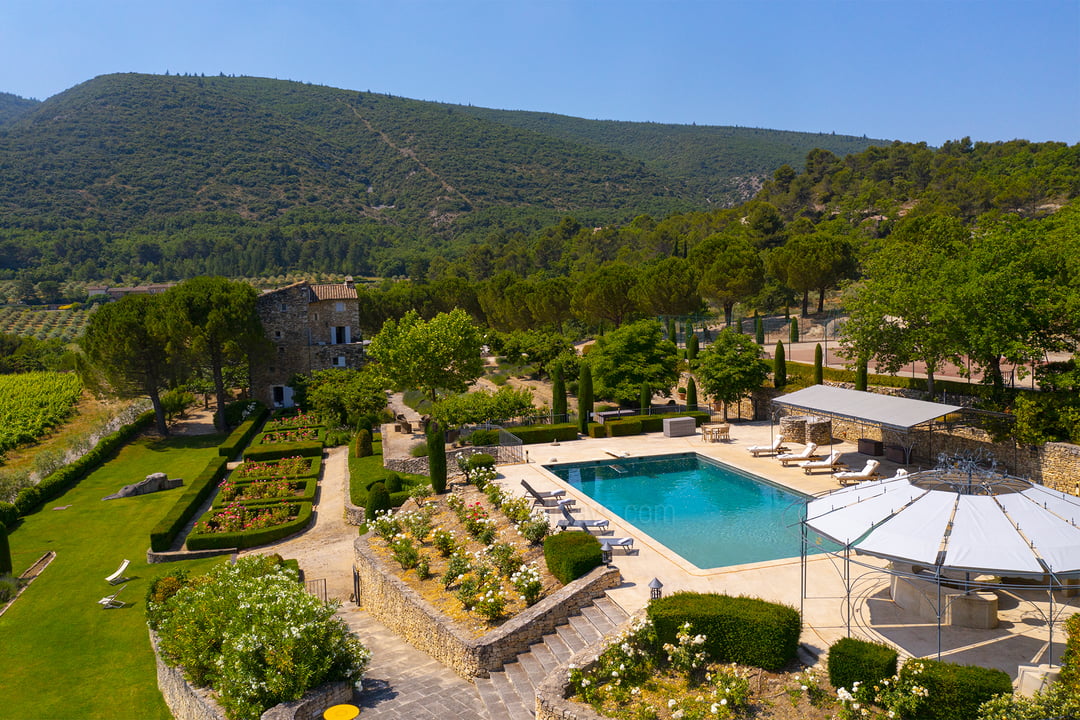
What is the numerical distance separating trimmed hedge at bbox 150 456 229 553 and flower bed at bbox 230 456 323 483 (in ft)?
2.58

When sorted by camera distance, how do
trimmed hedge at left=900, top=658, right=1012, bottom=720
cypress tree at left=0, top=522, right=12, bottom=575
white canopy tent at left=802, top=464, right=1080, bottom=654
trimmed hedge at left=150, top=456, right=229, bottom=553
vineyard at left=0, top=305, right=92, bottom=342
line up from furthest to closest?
1. vineyard at left=0, top=305, right=92, bottom=342
2. trimmed hedge at left=150, top=456, right=229, bottom=553
3. cypress tree at left=0, top=522, right=12, bottom=575
4. white canopy tent at left=802, top=464, right=1080, bottom=654
5. trimmed hedge at left=900, top=658, right=1012, bottom=720

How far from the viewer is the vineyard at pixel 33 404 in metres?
39.4

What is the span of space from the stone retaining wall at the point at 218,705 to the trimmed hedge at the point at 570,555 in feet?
14.9

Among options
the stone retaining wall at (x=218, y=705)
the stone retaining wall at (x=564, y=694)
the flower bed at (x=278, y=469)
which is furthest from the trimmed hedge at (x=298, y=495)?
the stone retaining wall at (x=564, y=694)

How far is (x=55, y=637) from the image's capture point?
1722 centimetres

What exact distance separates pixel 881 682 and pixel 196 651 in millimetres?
11083

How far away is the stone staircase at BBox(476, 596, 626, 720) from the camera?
455 inches

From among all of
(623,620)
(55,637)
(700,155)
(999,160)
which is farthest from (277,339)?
(700,155)

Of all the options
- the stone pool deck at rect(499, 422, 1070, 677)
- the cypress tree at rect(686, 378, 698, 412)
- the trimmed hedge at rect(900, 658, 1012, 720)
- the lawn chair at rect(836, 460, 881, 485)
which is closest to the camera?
the trimmed hedge at rect(900, 658, 1012, 720)

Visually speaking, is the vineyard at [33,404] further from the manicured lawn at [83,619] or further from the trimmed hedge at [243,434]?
the manicured lawn at [83,619]

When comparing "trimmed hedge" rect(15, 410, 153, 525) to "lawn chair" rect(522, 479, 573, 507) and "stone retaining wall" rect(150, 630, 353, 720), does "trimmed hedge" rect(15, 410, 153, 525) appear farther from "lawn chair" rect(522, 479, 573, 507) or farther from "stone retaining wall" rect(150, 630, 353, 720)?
"lawn chair" rect(522, 479, 573, 507)

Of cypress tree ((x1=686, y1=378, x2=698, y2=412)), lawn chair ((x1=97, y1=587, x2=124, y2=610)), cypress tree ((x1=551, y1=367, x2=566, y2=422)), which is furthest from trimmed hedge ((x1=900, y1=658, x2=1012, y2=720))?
cypress tree ((x1=686, y1=378, x2=698, y2=412))

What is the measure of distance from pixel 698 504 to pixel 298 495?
14.6 m

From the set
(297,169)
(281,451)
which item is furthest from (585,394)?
(297,169)
